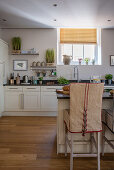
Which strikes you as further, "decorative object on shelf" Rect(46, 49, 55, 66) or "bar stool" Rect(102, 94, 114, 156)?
"decorative object on shelf" Rect(46, 49, 55, 66)

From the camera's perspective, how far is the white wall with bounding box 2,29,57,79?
536 centimetres

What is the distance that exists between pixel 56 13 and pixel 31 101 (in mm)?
2475

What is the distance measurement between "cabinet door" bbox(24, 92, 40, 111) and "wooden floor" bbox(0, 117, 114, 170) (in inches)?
38.4

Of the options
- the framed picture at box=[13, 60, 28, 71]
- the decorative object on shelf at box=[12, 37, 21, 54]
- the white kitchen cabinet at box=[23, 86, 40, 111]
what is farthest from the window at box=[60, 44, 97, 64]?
the white kitchen cabinet at box=[23, 86, 40, 111]

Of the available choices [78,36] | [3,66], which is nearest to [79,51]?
[78,36]

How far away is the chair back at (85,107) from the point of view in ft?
6.38

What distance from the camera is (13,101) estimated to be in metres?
4.85

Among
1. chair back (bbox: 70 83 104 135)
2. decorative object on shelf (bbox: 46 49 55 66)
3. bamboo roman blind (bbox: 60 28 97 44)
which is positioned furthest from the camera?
bamboo roman blind (bbox: 60 28 97 44)

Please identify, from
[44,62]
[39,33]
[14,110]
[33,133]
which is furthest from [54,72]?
[33,133]

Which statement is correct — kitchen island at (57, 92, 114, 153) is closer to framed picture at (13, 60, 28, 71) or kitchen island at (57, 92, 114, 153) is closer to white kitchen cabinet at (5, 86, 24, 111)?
white kitchen cabinet at (5, 86, 24, 111)

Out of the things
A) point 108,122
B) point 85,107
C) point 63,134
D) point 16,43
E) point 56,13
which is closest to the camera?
point 85,107

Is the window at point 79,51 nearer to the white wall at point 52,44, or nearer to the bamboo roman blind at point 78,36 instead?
the bamboo roman blind at point 78,36

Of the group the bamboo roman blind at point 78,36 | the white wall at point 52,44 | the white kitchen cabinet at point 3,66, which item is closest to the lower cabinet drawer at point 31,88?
the white kitchen cabinet at point 3,66

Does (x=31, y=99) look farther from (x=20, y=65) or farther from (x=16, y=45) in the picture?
(x=16, y=45)
